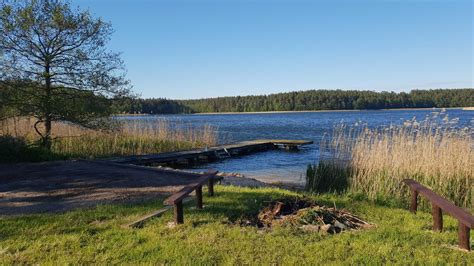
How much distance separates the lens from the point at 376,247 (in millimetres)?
4230

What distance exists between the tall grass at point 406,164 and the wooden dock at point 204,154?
295 inches

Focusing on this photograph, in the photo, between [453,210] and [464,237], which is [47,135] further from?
[464,237]

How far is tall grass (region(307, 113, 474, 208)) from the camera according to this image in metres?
7.90

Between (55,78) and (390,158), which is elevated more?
(55,78)

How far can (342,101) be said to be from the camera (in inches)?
3979

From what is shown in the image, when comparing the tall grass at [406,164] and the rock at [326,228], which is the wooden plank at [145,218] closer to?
the rock at [326,228]

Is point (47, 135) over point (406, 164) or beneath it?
over

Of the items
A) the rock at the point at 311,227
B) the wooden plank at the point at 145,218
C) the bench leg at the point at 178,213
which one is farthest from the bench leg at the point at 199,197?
the rock at the point at 311,227

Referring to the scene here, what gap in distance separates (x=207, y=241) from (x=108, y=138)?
13.3m

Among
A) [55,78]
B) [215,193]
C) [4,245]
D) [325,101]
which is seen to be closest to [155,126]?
[55,78]

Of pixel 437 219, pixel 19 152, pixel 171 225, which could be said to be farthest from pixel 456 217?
pixel 19 152

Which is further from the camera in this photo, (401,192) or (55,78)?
(55,78)

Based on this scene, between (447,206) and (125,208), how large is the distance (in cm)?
434

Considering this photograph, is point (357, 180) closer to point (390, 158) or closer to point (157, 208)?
point (390, 158)
